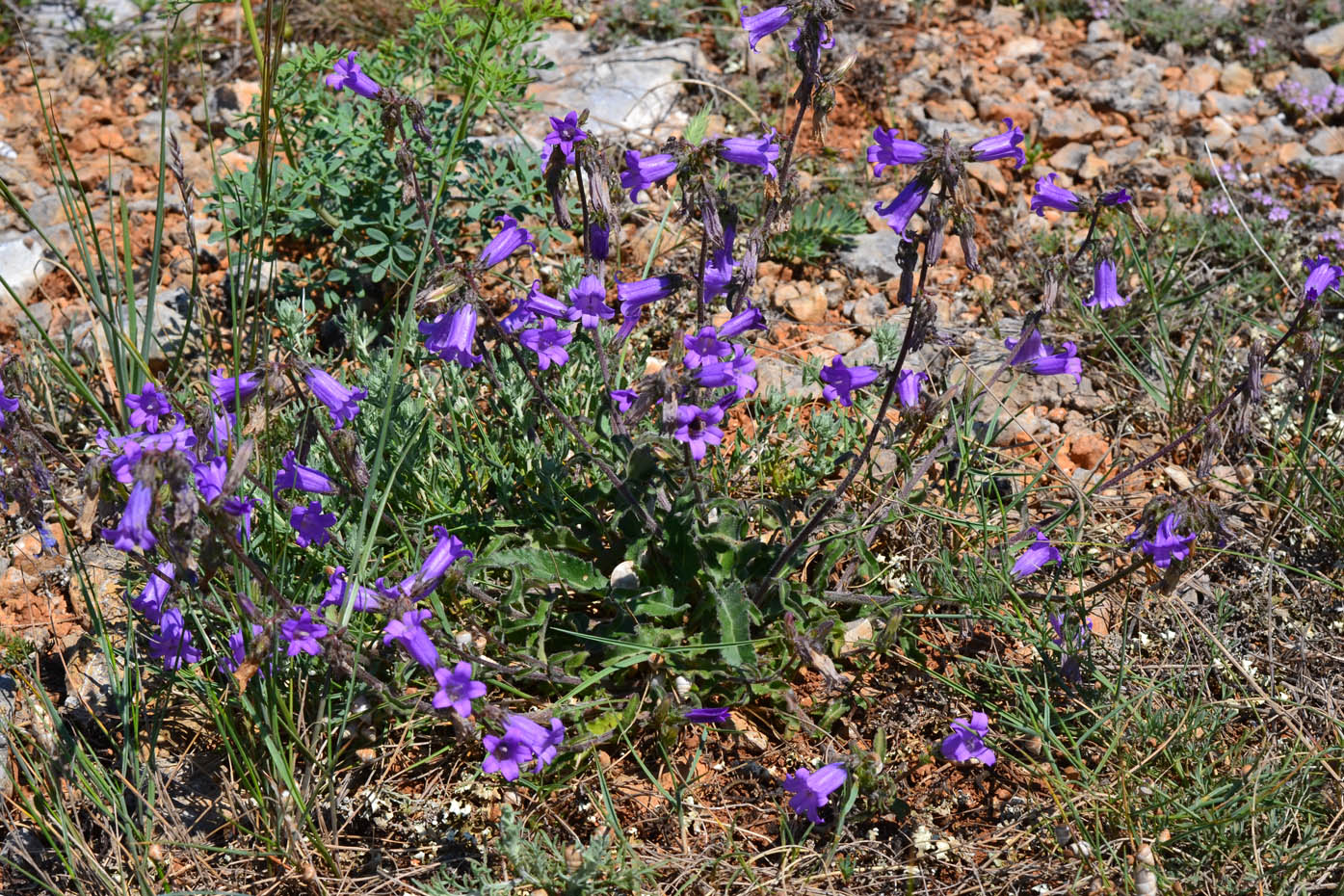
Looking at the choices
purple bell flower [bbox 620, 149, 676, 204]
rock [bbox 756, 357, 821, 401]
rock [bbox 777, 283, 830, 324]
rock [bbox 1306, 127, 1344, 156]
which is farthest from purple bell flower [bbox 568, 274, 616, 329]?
rock [bbox 1306, 127, 1344, 156]

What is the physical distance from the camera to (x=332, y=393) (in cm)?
303

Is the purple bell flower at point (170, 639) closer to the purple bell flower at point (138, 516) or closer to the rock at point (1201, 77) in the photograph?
the purple bell flower at point (138, 516)

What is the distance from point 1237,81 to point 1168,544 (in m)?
4.48

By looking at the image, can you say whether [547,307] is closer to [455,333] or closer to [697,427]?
[455,333]

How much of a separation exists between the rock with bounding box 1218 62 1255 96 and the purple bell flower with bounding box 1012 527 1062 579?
13.8 ft

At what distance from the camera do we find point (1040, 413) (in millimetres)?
4754

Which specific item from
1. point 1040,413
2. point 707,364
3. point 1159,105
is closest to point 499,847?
point 707,364

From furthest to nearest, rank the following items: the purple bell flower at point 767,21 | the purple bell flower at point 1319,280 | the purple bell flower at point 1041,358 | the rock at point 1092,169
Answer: the rock at point 1092,169 < the purple bell flower at point 1041,358 < the purple bell flower at point 1319,280 < the purple bell flower at point 767,21

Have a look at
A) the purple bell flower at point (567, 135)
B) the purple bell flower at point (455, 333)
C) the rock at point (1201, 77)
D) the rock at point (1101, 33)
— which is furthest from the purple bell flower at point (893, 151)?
the rock at point (1101, 33)

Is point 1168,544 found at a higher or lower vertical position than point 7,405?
lower

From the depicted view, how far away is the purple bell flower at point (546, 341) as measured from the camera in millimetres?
3381

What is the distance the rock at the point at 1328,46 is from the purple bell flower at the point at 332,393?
20.5 feet

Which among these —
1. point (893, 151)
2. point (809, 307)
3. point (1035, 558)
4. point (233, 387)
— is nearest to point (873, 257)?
point (809, 307)

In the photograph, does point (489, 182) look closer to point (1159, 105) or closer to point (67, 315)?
point (67, 315)
